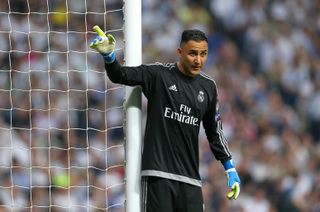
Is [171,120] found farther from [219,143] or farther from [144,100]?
[144,100]

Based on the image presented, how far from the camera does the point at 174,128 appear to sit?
354 cm

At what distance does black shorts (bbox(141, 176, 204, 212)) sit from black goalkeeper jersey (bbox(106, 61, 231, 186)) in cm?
3

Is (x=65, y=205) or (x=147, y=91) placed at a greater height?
(x=147, y=91)

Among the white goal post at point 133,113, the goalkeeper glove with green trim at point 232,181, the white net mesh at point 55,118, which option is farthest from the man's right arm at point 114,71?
the white net mesh at point 55,118

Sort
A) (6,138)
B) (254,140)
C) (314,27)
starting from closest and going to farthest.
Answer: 1. (6,138)
2. (254,140)
3. (314,27)

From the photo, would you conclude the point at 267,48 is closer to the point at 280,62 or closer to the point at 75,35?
the point at 280,62

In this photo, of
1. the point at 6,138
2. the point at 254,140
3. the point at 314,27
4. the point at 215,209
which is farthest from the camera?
the point at 314,27

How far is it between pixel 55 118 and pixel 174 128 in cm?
247

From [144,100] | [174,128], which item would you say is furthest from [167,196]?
[144,100]

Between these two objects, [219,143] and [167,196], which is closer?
[167,196]

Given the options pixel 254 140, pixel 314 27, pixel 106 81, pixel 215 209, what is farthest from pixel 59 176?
pixel 314 27

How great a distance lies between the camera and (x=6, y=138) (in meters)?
5.62

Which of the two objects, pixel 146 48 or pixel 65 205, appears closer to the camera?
pixel 65 205

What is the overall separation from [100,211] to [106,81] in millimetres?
1016
